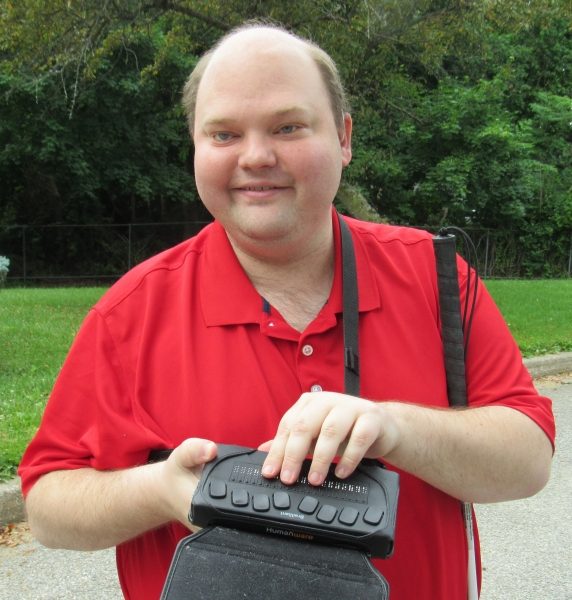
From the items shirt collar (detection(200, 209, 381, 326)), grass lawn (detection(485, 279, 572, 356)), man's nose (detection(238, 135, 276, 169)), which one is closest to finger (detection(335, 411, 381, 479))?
shirt collar (detection(200, 209, 381, 326))

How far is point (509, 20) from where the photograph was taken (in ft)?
35.7

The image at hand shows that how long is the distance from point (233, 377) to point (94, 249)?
22.8m

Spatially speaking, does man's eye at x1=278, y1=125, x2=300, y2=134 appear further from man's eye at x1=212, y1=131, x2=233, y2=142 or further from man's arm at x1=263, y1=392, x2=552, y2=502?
man's arm at x1=263, y1=392, x2=552, y2=502

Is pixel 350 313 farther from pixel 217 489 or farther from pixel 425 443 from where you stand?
pixel 217 489

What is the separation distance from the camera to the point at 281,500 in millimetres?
1104

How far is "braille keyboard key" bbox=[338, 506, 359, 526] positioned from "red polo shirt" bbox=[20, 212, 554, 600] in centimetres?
38

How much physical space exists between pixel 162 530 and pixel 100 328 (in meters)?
0.43

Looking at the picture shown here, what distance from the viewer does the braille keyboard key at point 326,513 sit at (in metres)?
1.08

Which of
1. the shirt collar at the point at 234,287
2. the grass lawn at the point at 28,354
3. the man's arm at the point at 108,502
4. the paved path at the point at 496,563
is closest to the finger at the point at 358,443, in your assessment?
the man's arm at the point at 108,502

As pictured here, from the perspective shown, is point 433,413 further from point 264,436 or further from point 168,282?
point 168,282

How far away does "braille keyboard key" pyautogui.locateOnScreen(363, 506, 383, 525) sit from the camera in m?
1.09

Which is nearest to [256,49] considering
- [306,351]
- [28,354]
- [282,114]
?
[282,114]

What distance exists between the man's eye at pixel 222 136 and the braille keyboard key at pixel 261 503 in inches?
29.4

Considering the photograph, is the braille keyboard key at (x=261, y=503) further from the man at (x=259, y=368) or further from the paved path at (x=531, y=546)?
the paved path at (x=531, y=546)
